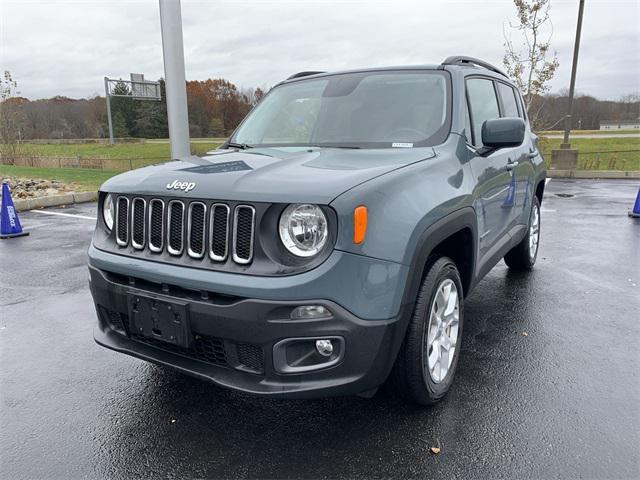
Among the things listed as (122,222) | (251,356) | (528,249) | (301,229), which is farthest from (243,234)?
(528,249)

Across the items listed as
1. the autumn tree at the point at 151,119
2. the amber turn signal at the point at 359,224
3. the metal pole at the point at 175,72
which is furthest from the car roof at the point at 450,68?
the autumn tree at the point at 151,119

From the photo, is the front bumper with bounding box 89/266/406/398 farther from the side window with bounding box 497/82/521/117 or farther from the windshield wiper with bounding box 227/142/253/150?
the side window with bounding box 497/82/521/117

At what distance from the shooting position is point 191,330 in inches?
90.5

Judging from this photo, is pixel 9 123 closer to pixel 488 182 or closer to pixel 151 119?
pixel 488 182

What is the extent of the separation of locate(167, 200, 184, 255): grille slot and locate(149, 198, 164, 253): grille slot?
0.22ft

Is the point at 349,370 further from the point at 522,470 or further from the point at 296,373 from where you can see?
the point at 522,470

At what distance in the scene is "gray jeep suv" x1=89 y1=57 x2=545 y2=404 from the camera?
7.06 feet

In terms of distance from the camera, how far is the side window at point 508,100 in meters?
4.50

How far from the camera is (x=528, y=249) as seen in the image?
17.5ft

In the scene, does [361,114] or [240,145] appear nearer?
[361,114]

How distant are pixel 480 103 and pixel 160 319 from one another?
9.22ft

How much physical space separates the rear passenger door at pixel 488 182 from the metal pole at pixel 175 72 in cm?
486

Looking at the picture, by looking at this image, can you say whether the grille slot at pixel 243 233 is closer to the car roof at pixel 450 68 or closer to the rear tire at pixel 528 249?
Answer: the car roof at pixel 450 68

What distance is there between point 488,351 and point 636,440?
116cm
